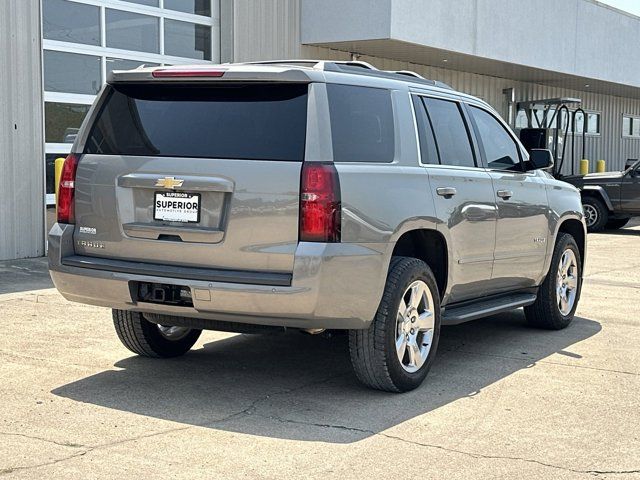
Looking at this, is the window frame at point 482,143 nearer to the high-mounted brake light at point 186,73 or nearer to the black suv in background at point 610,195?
the high-mounted brake light at point 186,73

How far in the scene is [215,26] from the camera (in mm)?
14984

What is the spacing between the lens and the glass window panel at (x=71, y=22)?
1229 centimetres

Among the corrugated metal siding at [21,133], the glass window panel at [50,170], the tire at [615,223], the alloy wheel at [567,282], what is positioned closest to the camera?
the alloy wheel at [567,282]

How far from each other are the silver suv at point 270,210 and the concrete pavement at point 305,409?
0.41 metres

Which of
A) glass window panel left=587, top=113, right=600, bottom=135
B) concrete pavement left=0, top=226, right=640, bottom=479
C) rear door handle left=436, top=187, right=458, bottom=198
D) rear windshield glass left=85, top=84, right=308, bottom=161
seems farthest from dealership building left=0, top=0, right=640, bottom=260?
rear door handle left=436, top=187, right=458, bottom=198

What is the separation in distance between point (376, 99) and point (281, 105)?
75 centimetres

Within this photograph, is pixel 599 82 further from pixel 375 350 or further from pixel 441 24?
pixel 375 350

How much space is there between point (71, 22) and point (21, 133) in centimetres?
171

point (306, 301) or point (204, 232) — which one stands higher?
point (204, 232)

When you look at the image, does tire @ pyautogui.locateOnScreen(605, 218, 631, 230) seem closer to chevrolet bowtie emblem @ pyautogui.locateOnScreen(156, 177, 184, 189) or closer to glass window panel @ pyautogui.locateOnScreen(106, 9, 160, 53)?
glass window panel @ pyautogui.locateOnScreen(106, 9, 160, 53)

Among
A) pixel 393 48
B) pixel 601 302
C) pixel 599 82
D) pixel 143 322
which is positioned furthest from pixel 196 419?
pixel 599 82

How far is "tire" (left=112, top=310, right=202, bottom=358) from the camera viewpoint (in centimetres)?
641

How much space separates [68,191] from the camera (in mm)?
5855

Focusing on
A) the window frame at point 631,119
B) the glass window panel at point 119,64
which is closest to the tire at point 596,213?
the glass window panel at point 119,64
